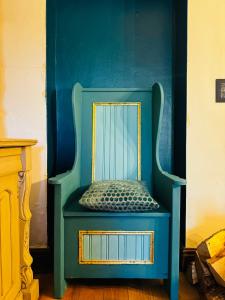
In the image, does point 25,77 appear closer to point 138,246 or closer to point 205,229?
point 138,246

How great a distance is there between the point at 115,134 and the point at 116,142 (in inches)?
2.1

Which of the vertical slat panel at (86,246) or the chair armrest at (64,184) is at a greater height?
the chair armrest at (64,184)

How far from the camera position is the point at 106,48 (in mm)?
1785

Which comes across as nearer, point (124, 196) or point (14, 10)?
point (124, 196)

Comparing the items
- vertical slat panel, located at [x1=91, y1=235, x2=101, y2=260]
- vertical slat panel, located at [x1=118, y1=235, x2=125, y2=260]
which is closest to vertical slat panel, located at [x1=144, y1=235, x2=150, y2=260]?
vertical slat panel, located at [x1=118, y1=235, x2=125, y2=260]

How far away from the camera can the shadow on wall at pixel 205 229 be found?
1620 mm

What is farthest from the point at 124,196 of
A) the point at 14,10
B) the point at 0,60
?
the point at 14,10

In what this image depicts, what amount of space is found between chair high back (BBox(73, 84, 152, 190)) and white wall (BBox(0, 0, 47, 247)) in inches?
10.4

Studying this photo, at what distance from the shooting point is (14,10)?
1591mm

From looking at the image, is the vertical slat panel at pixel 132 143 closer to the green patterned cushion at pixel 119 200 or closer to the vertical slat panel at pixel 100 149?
the vertical slat panel at pixel 100 149

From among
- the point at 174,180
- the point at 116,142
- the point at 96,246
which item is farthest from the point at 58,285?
the point at 116,142

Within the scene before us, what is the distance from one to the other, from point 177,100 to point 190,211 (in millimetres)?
746

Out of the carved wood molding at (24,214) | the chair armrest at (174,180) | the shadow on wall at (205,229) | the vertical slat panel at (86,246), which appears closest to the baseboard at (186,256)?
the shadow on wall at (205,229)

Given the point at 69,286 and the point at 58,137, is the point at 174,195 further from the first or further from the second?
the point at 58,137
